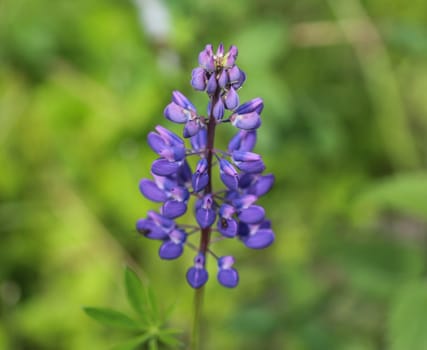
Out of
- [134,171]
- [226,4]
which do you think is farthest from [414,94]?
[134,171]

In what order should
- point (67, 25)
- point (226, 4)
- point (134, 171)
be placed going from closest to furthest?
point (226, 4)
point (134, 171)
point (67, 25)

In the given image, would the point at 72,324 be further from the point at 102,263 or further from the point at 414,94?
the point at 414,94

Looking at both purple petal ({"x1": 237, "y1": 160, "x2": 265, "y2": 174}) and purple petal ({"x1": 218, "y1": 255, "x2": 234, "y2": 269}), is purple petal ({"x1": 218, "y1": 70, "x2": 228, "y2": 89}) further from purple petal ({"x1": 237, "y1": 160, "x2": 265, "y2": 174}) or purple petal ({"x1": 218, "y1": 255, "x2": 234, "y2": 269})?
purple petal ({"x1": 218, "y1": 255, "x2": 234, "y2": 269})

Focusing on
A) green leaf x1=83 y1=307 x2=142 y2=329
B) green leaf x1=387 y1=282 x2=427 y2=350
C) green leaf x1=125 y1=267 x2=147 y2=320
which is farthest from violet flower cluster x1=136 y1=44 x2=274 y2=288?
green leaf x1=387 y1=282 x2=427 y2=350

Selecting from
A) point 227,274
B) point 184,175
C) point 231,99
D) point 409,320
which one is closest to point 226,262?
point 227,274

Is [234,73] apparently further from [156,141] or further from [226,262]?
[226,262]

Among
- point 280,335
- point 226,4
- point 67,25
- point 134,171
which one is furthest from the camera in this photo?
point 67,25

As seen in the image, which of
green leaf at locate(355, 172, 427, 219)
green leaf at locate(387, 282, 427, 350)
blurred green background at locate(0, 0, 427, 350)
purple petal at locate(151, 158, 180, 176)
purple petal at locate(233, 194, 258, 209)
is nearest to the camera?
purple petal at locate(151, 158, 180, 176)
